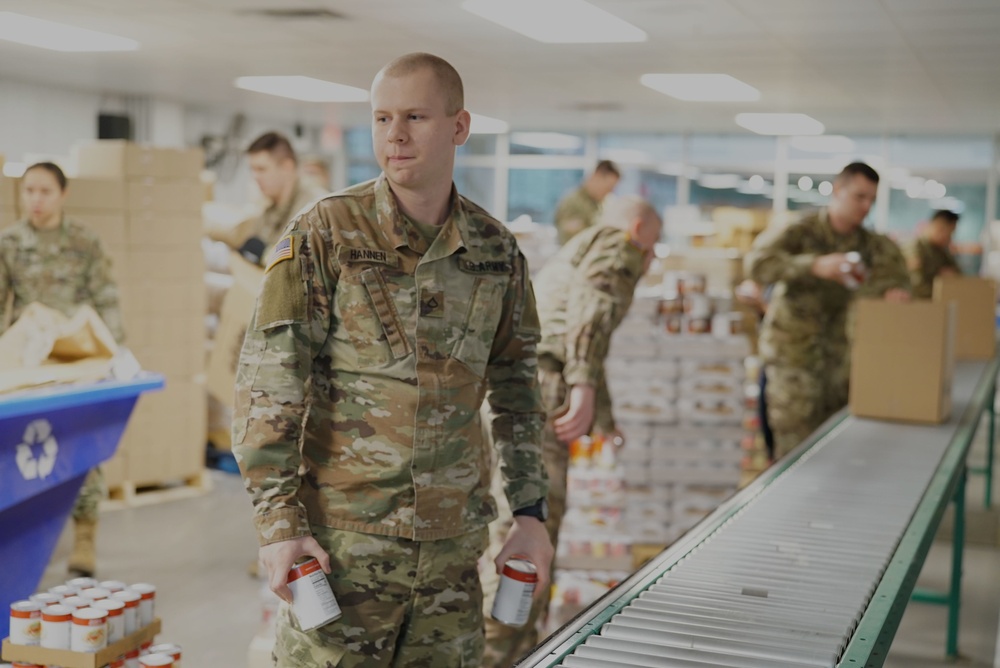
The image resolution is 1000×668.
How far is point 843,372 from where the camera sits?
509 cm

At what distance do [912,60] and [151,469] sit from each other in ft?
18.3

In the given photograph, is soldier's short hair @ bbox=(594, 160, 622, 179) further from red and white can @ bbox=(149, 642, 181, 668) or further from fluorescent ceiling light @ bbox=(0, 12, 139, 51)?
red and white can @ bbox=(149, 642, 181, 668)

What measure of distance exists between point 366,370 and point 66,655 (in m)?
1.13

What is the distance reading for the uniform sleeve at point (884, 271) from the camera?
15.9ft

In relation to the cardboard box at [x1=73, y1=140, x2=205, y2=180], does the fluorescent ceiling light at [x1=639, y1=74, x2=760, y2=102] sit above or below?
above

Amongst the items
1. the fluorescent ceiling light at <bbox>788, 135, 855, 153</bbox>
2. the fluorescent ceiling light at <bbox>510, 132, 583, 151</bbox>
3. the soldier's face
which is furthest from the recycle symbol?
the fluorescent ceiling light at <bbox>510, 132, 583, 151</bbox>

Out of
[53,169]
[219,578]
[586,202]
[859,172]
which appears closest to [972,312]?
[859,172]

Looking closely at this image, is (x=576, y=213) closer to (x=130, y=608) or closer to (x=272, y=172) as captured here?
(x=272, y=172)

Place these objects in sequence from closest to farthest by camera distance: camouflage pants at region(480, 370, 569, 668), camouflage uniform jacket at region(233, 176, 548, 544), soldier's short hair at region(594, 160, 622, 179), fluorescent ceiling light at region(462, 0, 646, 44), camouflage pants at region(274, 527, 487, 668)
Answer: camouflage uniform jacket at region(233, 176, 548, 544) < camouflage pants at region(274, 527, 487, 668) < camouflage pants at region(480, 370, 569, 668) < fluorescent ceiling light at region(462, 0, 646, 44) < soldier's short hair at region(594, 160, 622, 179)

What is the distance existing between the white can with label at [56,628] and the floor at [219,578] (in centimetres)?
139

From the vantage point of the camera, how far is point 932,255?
29.1 ft

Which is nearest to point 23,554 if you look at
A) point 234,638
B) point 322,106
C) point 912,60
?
point 234,638

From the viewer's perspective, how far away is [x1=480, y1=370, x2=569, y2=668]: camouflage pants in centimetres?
336

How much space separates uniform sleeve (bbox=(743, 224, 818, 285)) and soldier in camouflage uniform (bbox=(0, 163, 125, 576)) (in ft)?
9.74
